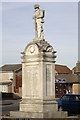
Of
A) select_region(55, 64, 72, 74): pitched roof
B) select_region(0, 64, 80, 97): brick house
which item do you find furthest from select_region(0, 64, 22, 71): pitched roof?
select_region(55, 64, 72, 74): pitched roof

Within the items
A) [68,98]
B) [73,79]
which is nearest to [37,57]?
[68,98]

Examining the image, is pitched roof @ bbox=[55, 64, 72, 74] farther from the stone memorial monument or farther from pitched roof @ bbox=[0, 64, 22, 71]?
the stone memorial monument

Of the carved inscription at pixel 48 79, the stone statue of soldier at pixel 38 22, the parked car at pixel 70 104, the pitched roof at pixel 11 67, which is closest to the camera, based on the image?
the carved inscription at pixel 48 79

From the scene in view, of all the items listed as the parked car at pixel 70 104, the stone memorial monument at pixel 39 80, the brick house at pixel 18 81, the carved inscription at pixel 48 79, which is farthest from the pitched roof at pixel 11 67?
the carved inscription at pixel 48 79

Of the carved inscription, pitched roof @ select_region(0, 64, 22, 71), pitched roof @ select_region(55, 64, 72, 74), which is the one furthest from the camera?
pitched roof @ select_region(55, 64, 72, 74)

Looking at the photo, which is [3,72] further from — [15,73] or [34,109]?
[34,109]

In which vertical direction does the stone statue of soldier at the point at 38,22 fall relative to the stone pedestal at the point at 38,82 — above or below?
above

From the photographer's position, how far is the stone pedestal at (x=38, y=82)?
16.9 m

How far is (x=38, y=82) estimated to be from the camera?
17.1 m

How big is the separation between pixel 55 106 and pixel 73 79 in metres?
41.5

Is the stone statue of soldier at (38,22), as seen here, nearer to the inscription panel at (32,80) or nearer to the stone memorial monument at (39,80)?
the stone memorial monument at (39,80)

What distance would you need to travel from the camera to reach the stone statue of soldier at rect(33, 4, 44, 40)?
18016 millimetres

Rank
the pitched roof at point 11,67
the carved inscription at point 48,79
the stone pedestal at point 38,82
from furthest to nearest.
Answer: the pitched roof at point 11,67 < the carved inscription at point 48,79 < the stone pedestal at point 38,82

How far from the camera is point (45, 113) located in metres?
16.7
